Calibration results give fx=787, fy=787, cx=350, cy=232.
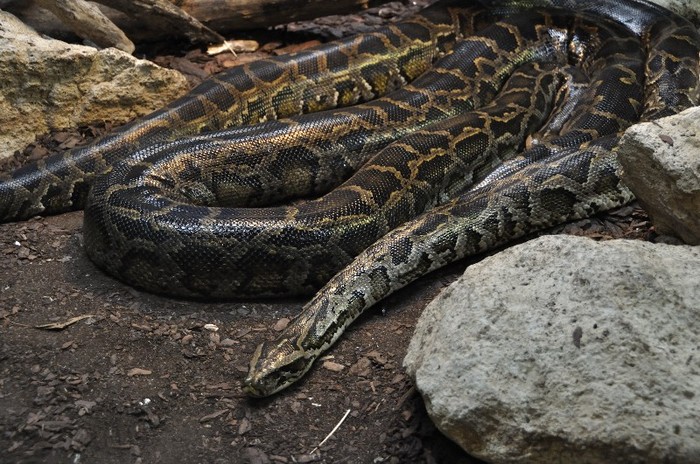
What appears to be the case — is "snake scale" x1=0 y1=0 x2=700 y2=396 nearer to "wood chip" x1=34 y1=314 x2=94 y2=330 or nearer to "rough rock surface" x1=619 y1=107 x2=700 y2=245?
"wood chip" x1=34 y1=314 x2=94 y2=330

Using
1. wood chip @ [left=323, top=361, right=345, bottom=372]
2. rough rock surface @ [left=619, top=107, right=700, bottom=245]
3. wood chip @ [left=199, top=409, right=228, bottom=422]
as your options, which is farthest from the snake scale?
rough rock surface @ [left=619, top=107, right=700, bottom=245]

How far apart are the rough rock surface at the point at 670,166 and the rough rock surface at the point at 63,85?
18.4ft

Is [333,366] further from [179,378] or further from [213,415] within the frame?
[179,378]

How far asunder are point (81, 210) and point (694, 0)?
8.04 metres

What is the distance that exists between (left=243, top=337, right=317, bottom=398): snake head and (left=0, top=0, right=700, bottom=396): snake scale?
15mm

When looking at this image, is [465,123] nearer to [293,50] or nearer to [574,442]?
[293,50]

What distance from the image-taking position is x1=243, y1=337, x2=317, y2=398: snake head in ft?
18.8

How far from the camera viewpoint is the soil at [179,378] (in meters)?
5.29

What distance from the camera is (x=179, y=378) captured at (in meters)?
5.99

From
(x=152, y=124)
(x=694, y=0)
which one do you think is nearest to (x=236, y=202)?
(x=152, y=124)

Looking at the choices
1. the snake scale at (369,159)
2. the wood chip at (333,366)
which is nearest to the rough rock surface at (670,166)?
the snake scale at (369,159)

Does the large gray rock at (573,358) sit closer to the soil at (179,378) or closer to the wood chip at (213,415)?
the soil at (179,378)

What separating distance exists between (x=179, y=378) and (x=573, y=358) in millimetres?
2982

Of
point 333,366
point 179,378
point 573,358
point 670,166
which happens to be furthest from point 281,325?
point 670,166
